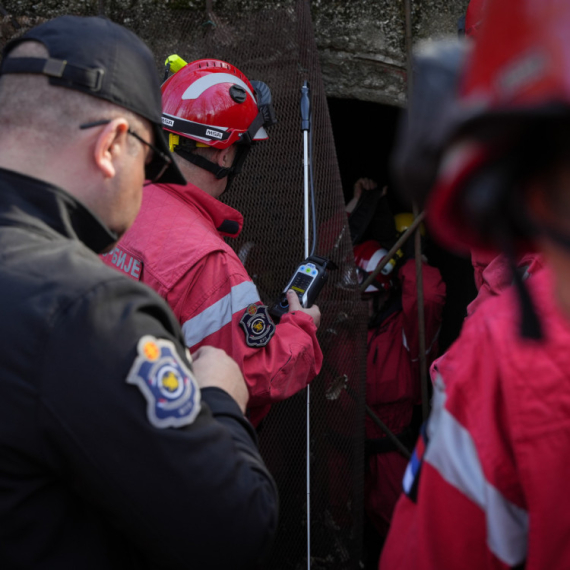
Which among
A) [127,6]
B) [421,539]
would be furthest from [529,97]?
[127,6]

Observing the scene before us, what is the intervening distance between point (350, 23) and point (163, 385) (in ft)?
9.96

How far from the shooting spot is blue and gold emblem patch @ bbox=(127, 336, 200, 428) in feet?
3.13

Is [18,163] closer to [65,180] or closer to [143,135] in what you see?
[65,180]

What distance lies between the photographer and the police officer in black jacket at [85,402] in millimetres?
918

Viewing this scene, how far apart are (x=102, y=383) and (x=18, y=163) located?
0.50 meters

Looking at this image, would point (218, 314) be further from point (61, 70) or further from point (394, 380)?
point (394, 380)

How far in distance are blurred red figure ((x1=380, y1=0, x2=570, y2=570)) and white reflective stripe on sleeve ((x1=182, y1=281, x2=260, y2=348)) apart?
0.91 metres

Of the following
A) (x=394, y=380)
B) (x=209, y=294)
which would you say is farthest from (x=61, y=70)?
(x=394, y=380)

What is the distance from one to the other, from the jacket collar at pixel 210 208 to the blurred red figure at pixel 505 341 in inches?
52.2

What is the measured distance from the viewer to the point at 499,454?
781 mm

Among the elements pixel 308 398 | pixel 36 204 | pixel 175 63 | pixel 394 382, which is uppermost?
pixel 175 63

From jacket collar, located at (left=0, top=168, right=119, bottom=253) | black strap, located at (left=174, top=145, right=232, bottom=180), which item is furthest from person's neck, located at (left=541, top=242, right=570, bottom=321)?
black strap, located at (left=174, top=145, right=232, bottom=180)

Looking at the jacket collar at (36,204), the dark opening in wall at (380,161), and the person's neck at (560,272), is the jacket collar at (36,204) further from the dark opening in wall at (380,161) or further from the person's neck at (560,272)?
the dark opening in wall at (380,161)

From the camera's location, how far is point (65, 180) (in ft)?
3.70
